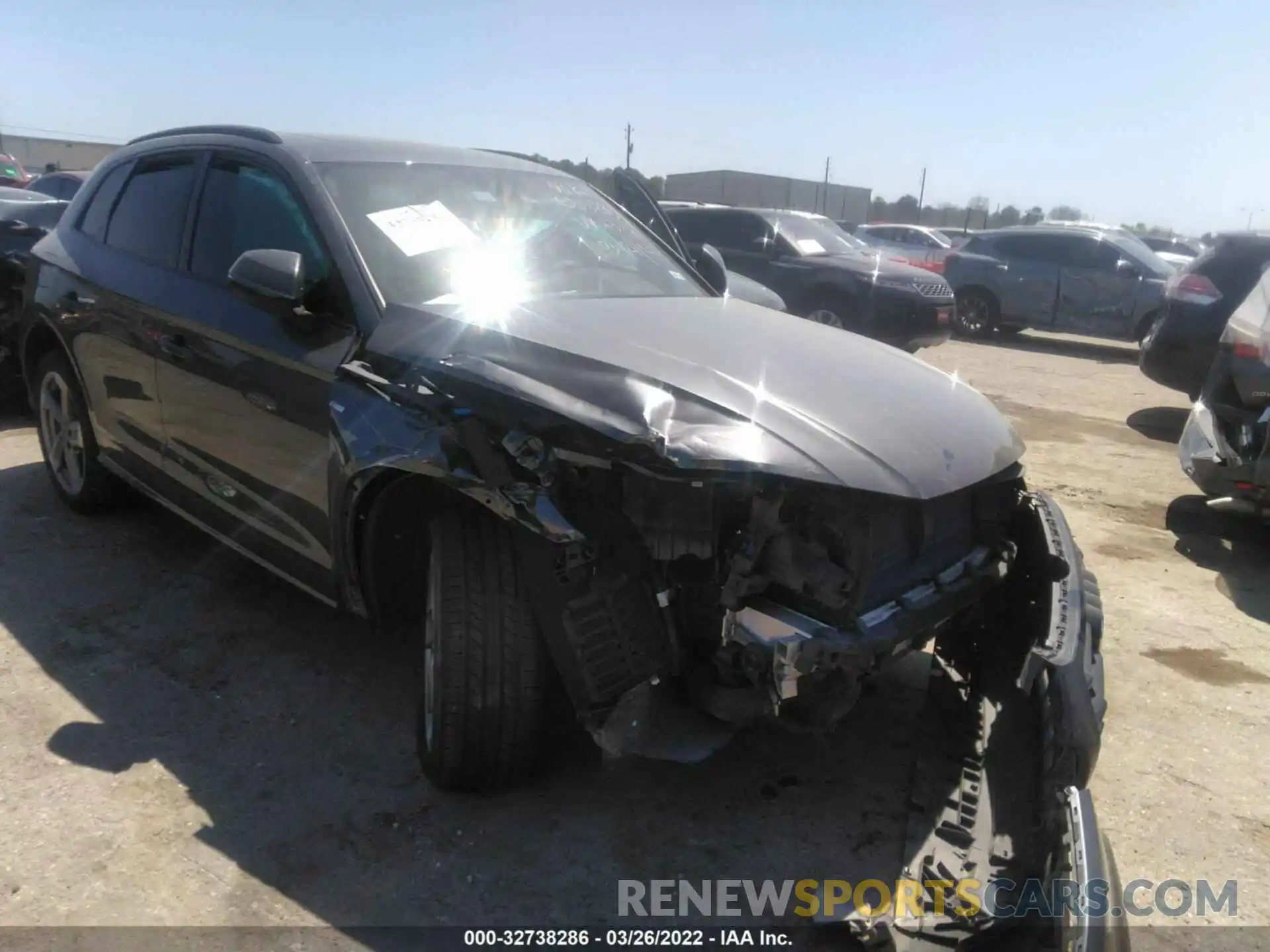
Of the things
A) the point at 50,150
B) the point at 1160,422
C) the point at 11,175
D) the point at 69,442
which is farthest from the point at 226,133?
the point at 50,150

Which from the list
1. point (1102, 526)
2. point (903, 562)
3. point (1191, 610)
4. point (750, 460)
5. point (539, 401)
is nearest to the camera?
point (750, 460)

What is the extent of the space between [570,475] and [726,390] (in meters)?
0.46

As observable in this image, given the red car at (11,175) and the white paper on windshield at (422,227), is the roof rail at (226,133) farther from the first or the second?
the red car at (11,175)

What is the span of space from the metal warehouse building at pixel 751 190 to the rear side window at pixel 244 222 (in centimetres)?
3928

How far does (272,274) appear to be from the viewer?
2.81 m

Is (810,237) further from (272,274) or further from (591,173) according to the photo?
(272,274)

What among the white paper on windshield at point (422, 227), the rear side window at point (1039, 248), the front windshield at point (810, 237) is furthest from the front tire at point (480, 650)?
the rear side window at point (1039, 248)

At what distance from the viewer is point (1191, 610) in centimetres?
419

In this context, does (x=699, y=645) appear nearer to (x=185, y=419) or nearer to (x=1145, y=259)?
(x=185, y=419)

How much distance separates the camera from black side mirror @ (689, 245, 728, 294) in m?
4.10

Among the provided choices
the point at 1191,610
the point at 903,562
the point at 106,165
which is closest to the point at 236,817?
the point at 903,562

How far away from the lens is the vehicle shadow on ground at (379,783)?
2432mm

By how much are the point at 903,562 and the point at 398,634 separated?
203 cm

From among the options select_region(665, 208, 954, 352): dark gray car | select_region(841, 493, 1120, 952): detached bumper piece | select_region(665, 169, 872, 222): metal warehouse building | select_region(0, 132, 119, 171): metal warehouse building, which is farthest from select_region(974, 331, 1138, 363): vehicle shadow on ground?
select_region(0, 132, 119, 171): metal warehouse building
